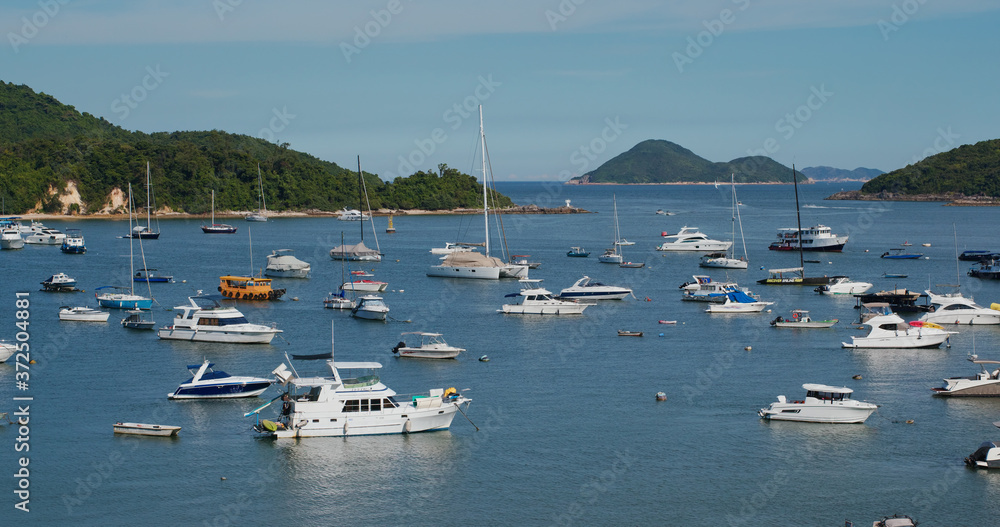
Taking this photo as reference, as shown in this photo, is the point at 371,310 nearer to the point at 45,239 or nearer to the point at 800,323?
the point at 800,323

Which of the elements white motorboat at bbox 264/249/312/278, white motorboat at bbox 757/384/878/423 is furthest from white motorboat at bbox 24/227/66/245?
white motorboat at bbox 757/384/878/423

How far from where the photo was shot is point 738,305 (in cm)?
7131

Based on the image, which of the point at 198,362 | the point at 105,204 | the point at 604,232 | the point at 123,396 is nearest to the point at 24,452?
the point at 123,396

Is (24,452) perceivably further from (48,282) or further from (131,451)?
(48,282)

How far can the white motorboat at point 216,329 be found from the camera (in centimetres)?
5662


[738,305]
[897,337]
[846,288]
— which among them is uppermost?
[846,288]

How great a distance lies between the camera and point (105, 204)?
19312cm

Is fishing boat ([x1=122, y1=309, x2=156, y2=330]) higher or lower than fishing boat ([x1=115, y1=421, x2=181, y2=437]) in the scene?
higher

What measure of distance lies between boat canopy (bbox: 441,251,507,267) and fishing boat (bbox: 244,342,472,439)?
53.5 metres

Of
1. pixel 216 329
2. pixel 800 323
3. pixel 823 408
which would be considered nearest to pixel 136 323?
pixel 216 329

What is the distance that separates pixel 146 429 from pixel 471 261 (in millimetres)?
56740

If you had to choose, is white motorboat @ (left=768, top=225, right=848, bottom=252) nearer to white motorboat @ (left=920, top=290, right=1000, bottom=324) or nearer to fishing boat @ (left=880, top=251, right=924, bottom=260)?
fishing boat @ (left=880, top=251, right=924, bottom=260)

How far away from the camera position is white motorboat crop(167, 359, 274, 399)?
43.6 metres

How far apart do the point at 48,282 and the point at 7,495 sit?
52.3 m
